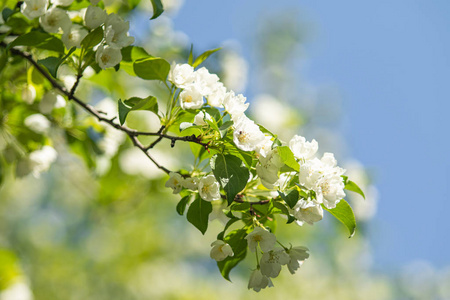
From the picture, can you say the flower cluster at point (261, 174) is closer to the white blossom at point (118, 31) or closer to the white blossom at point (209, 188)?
the white blossom at point (209, 188)

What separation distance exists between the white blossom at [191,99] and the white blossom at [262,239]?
36cm

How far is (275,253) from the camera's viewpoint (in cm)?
118

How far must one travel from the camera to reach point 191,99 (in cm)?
121

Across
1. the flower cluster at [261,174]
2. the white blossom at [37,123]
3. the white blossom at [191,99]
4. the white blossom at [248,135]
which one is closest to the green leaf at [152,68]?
the flower cluster at [261,174]

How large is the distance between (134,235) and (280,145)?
554cm

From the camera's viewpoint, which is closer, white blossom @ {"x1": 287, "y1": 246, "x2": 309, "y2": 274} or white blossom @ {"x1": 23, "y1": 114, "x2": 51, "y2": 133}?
white blossom @ {"x1": 287, "y1": 246, "x2": 309, "y2": 274}

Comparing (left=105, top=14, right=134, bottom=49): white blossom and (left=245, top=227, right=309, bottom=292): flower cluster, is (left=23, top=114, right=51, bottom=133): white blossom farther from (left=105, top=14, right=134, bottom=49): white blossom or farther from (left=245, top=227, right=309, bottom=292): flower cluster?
(left=245, top=227, right=309, bottom=292): flower cluster

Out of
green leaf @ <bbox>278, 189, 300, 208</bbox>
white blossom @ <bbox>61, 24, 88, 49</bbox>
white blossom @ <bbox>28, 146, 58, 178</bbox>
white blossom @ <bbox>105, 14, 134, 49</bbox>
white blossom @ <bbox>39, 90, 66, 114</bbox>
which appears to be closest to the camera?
green leaf @ <bbox>278, 189, 300, 208</bbox>

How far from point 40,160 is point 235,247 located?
123 centimetres

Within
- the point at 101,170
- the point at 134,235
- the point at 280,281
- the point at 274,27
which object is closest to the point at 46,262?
the point at 134,235

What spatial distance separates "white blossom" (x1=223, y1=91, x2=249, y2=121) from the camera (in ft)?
3.79

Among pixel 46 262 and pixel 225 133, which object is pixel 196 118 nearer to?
pixel 225 133

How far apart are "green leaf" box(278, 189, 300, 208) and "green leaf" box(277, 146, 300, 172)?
0.20ft

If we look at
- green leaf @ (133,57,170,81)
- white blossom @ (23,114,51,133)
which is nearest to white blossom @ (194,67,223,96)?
green leaf @ (133,57,170,81)
